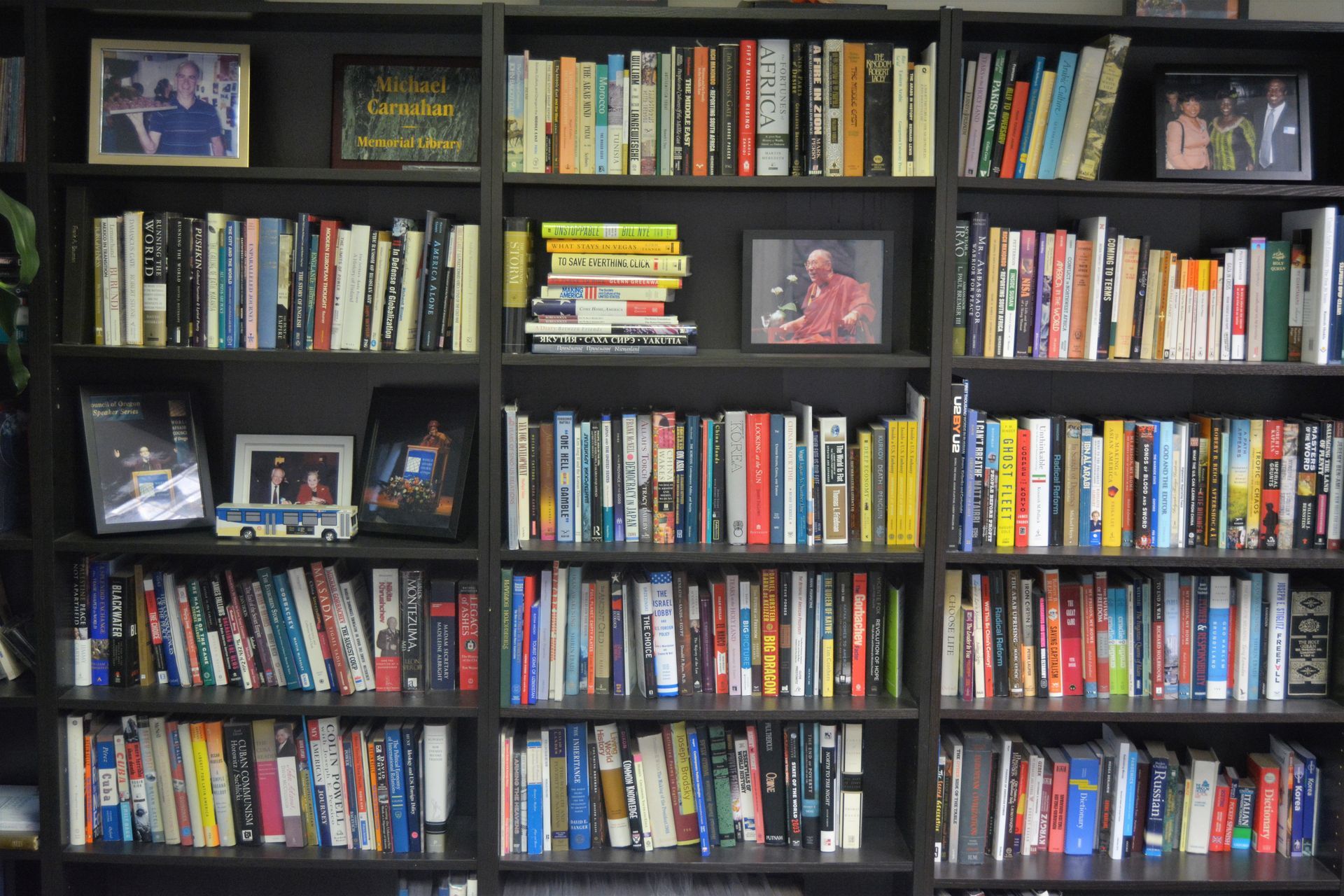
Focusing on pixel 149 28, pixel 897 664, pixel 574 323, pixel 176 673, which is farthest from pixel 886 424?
pixel 149 28

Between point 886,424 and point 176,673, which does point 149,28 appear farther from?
point 886,424

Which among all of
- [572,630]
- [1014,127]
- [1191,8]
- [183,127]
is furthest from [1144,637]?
[183,127]

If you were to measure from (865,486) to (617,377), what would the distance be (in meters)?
0.60

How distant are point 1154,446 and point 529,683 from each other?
54.1 inches

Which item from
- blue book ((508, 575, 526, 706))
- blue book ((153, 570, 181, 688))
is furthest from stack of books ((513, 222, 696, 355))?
blue book ((153, 570, 181, 688))

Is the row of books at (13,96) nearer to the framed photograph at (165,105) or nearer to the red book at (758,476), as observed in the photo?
the framed photograph at (165,105)

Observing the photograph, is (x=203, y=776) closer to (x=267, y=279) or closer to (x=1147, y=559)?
(x=267, y=279)

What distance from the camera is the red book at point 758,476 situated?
245cm

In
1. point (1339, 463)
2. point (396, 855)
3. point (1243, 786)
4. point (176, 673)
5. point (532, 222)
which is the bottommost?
point (396, 855)

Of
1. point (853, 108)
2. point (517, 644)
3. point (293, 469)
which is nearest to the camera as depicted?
point (853, 108)

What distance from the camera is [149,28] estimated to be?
255cm

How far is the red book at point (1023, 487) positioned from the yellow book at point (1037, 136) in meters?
0.53

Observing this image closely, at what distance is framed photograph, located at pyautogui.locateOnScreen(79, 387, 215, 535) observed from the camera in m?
2.46

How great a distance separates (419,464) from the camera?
8.27 ft
